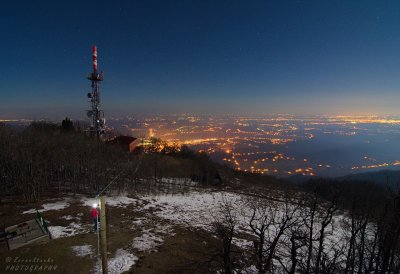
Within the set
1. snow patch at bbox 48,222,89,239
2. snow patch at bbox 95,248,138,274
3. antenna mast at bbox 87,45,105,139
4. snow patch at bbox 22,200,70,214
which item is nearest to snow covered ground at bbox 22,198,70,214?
snow patch at bbox 22,200,70,214

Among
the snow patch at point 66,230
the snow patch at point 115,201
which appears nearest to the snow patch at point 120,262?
the snow patch at point 66,230

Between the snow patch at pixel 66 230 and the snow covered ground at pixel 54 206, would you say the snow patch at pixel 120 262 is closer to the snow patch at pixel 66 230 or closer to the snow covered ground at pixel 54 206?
the snow patch at pixel 66 230

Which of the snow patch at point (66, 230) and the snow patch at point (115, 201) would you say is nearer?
the snow patch at point (66, 230)

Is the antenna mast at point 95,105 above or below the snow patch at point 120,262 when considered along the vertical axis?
above

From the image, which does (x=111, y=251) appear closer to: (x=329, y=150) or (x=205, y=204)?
(x=205, y=204)

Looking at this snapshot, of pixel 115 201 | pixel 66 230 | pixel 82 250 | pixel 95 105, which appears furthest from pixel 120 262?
pixel 95 105

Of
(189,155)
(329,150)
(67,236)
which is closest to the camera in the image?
(67,236)

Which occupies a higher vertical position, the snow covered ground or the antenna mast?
the antenna mast

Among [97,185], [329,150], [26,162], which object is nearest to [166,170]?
[97,185]

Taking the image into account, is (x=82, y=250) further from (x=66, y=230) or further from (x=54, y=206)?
(x=54, y=206)

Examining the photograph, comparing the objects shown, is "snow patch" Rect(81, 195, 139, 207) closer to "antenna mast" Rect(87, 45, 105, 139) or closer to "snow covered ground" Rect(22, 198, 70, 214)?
"snow covered ground" Rect(22, 198, 70, 214)

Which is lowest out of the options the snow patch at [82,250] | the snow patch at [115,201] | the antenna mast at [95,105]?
the snow patch at [115,201]
